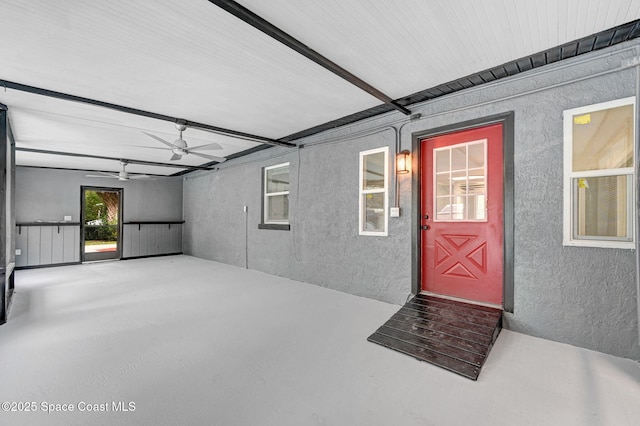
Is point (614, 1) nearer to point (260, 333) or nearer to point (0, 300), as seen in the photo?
point (260, 333)

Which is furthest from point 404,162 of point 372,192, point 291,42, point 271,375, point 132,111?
point 132,111

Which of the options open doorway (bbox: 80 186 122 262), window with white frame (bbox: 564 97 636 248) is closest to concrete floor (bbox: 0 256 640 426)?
window with white frame (bbox: 564 97 636 248)

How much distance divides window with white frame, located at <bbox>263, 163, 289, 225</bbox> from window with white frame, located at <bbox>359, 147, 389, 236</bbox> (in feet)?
6.58

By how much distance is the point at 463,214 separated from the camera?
11.2 feet

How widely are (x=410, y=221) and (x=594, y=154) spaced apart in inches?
74.5

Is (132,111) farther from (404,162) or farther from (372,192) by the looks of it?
(404,162)

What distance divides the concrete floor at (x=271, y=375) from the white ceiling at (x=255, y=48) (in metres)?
2.72

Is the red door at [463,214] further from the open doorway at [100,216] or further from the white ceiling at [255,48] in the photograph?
the open doorway at [100,216]

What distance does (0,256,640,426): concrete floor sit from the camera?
1712 millimetres

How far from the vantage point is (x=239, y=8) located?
1926 millimetres

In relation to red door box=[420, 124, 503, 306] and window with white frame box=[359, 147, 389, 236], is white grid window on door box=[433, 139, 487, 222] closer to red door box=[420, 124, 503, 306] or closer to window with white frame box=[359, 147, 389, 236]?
red door box=[420, 124, 503, 306]

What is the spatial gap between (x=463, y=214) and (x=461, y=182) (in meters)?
0.40

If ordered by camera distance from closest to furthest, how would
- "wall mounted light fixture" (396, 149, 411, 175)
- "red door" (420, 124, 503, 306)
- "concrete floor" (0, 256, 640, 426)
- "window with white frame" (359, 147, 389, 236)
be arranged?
"concrete floor" (0, 256, 640, 426) < "red door" (420, 124, 503, 306) < "wall mounted light fixture" (396, 149, 411, 175) < "window with white frame" (359, 147, 389, 236)

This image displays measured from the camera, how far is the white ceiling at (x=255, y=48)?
1.99 metres
